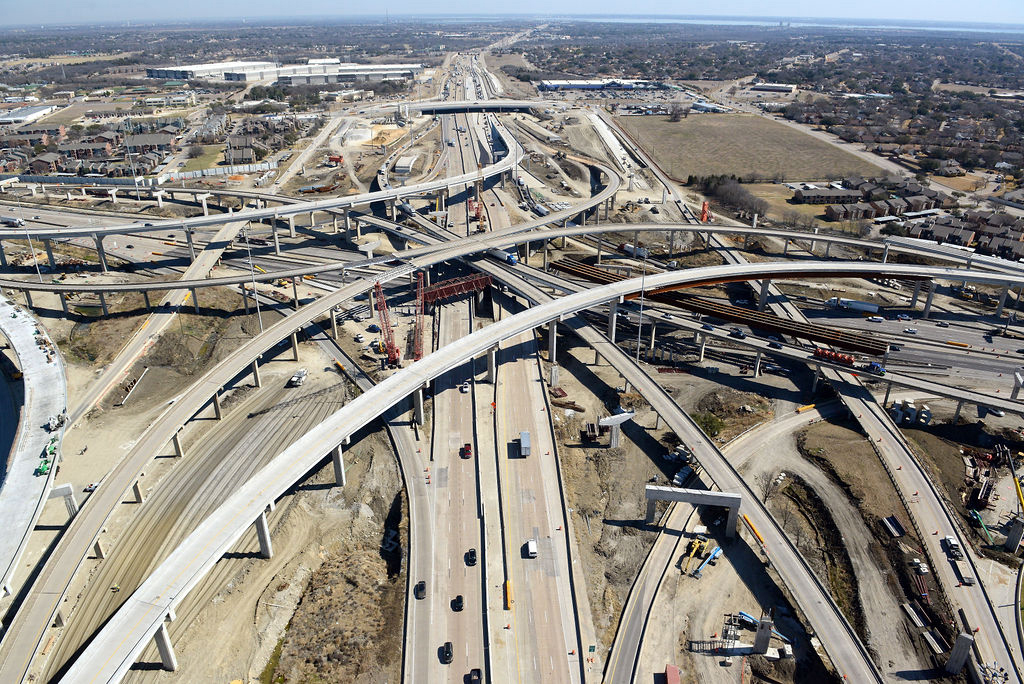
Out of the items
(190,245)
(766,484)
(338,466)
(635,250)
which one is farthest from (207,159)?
(766,484)

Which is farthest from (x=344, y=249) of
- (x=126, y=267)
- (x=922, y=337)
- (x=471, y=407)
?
(x=922, y=337)

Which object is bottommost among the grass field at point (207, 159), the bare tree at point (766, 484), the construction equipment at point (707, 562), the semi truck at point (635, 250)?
the construction equipment at point (707, 562)

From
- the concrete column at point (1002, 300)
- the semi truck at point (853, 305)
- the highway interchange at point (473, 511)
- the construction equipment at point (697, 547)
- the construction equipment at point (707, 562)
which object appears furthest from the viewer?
the semi truck at point (853, 305)

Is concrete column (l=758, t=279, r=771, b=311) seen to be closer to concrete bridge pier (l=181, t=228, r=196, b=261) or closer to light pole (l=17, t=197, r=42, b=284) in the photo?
concrete bridge pier (l=181, t=228, r=196, b=261)

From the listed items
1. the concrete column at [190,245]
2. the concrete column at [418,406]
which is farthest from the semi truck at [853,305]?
the concrete column at [190,245]

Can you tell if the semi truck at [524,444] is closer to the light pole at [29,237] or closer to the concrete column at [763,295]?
the concrete column at [763,295]

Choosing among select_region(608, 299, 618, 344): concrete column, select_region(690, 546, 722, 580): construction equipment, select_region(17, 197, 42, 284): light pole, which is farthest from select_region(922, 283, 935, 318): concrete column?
select_region(17, 197, 42, 284): light pole
